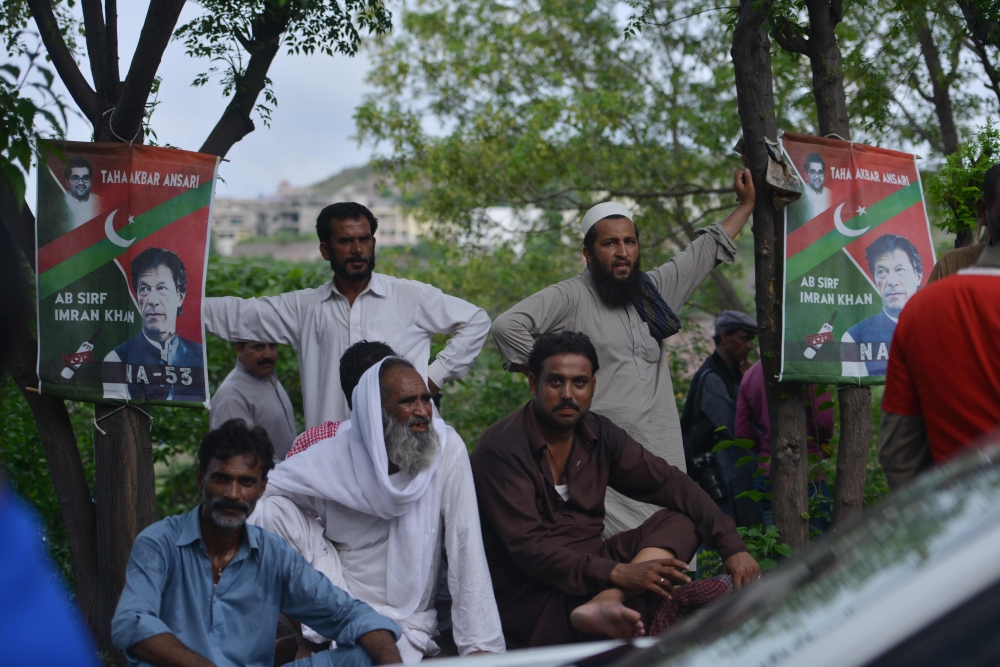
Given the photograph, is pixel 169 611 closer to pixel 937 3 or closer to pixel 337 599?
pixel 337 599

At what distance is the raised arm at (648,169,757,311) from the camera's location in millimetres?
4891

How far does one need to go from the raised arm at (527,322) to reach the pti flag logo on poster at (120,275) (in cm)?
146

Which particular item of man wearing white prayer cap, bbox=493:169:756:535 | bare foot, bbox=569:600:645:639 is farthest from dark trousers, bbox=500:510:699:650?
man wearing white prayer cap, bbox=493:169:756:535

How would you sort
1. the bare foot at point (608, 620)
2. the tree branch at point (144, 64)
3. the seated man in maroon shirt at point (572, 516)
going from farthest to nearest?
the tree branch at point (144, 64) → the seated man in maroon shirt at point (572, 516) → the bare foot at point (608, 620)

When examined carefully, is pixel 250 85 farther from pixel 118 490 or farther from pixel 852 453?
pixel 852 453

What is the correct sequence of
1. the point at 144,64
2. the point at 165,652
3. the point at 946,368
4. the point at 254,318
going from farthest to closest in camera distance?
the point at 254,318 → the point at 144,64 → the point at 165,652 → the point at 946,368

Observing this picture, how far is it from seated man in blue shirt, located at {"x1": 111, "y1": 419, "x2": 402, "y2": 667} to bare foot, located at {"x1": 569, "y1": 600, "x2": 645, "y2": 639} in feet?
2.31

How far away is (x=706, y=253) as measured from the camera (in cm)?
494

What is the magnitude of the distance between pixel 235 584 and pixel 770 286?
2930 mm

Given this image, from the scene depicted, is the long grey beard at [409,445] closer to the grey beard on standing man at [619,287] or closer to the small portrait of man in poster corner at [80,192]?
the grey beard on standing man at [619,287]

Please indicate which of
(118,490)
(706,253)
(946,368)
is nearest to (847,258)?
(706,253)

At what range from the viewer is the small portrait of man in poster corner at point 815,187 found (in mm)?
4898

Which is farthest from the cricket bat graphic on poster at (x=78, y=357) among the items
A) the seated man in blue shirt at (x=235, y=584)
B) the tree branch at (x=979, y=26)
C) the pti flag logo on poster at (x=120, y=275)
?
the tree branch at (x=979, y=26)

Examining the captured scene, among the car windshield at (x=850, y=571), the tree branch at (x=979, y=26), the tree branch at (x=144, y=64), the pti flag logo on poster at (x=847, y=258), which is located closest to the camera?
the car windshield at (x=850, y=571)
